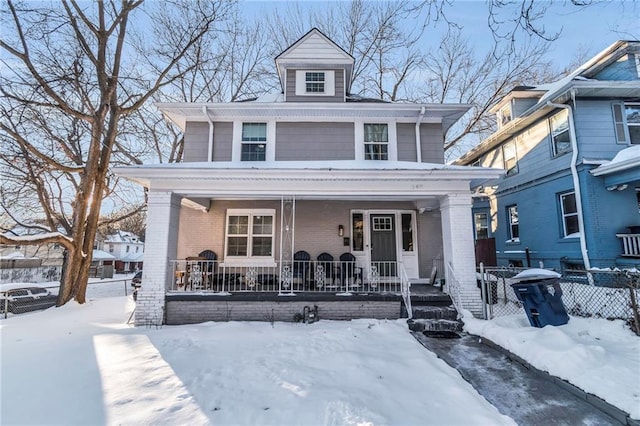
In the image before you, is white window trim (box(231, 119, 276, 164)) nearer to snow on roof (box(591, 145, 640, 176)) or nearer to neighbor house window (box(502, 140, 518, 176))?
snow on roof (box(591, 145, 640, 176))

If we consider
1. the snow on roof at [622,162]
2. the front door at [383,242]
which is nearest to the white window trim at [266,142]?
the front door at [383,242]

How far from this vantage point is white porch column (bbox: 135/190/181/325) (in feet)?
21.9

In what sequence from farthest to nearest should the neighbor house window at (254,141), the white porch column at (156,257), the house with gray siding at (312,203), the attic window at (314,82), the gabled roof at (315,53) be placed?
the attic window at (314,82)
the gabled roof at (315,53)
the neighbor house window at (254,141)
the house with gray siding at (312,203)
the white porch column at (156,257)

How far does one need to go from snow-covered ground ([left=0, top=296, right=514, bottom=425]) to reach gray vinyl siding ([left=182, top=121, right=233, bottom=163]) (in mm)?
5301

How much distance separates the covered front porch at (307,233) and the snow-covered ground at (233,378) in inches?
57.5

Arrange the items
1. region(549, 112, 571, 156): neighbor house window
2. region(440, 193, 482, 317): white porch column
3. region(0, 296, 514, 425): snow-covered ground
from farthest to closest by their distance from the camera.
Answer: region(549, 112, 571, 156): neighbor house window → region(440, 193, 482, 317): white porch column → region(0, 296, 514, 425): snow-covered ground

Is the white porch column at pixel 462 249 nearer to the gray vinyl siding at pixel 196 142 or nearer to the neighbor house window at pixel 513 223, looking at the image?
the neighbor house window at pixel 513 223

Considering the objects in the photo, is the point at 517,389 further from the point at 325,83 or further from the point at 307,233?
the point at 325,83

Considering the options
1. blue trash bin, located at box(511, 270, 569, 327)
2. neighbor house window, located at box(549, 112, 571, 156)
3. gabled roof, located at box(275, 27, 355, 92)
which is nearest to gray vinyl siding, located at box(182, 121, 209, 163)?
gabled roof, located at box(275, 27, 355, 92)

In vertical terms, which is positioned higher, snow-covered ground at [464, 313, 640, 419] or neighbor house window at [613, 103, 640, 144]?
neighbor house window at [613, 103, 640, 144]

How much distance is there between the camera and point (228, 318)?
680cm

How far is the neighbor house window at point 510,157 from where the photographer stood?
12.1 m

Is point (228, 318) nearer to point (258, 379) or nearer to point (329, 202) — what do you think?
point (258, 379)

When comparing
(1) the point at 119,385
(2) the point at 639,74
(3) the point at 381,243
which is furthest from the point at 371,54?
(1) the point at 119,385
